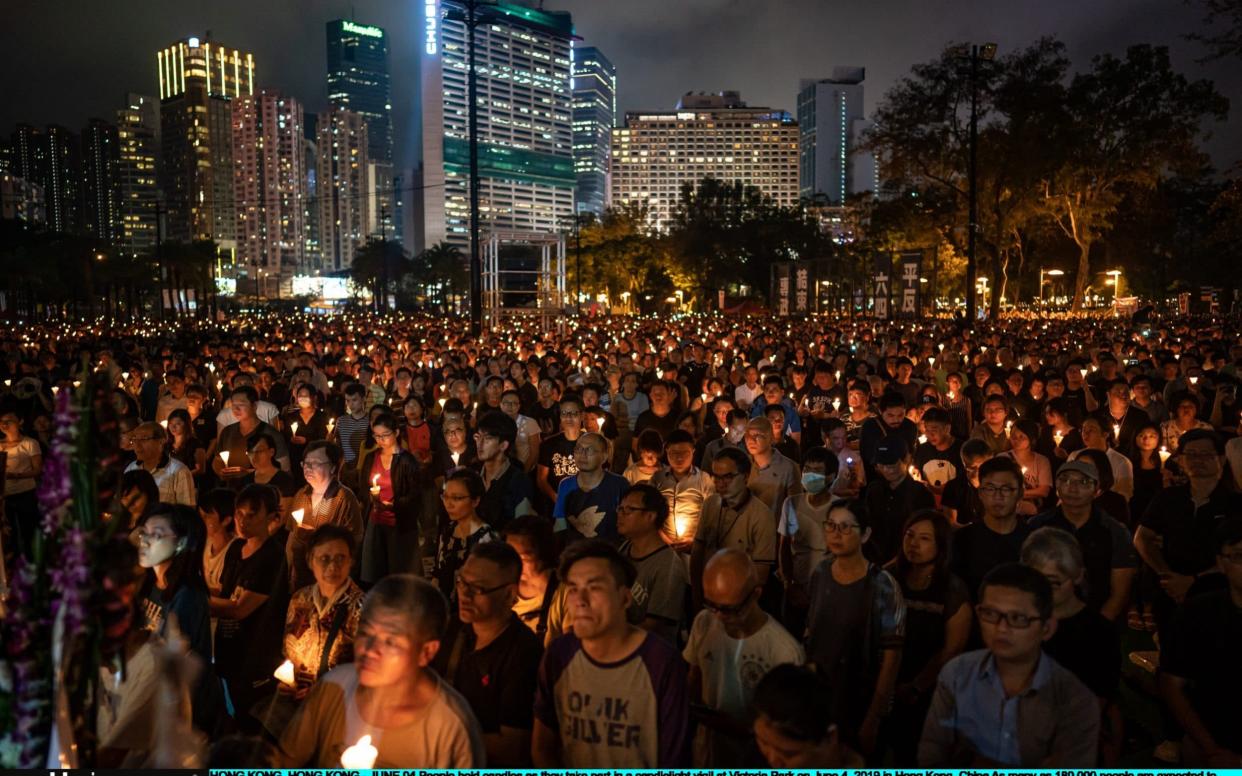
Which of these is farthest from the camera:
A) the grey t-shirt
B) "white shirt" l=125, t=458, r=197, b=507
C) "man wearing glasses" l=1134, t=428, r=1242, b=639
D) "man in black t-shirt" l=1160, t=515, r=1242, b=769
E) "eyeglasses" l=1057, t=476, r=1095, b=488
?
"white shirt" l=125, t=458, r=197, b=507

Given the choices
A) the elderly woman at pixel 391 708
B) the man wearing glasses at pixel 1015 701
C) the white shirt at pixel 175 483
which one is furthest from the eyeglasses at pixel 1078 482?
the white shirt at pixel 175 483

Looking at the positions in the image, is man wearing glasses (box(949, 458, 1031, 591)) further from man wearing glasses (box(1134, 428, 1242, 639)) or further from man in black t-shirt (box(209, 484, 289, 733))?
man in black t-shirt (box(209, 484, 289, 733))

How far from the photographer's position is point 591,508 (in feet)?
18.8

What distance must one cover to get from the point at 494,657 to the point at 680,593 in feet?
4.09

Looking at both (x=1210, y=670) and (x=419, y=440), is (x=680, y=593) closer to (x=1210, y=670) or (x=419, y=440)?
(x=1210, y=670)

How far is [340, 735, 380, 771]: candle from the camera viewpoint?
2539 millimetres

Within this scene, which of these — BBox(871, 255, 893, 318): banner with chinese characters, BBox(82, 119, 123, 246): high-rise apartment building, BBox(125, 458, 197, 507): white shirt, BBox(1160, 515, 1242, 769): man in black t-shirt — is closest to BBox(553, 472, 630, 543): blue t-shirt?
BBox(125, 458, 197, 507): white shirt

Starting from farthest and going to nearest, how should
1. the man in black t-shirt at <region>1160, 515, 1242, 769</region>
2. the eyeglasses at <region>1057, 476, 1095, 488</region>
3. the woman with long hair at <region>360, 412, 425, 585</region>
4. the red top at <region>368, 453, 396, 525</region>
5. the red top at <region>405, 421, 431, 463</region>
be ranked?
the red top at <region>405, 421, 431, 463</region> < the red top at <region>368, 453, 396, 525</region> < the woman with long hair at <region>360, 412, 425, 585</region> < the eyeglasses at <region>1057, 476, 1095, 488</region> < the man in black t-shirt at <region>1160, 515, 1242, 769</region>

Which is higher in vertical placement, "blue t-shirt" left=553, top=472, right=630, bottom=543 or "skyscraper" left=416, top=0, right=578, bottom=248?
"skyscraper" left=416, top=0, right=578, bottom=248

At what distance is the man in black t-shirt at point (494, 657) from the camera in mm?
3248

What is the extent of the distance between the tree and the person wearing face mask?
3641cm

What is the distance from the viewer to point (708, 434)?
909 centimetres

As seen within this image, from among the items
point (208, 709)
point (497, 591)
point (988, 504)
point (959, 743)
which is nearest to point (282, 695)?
point (208, 709)

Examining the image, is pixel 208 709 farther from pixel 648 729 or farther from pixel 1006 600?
pixel 1006 600
